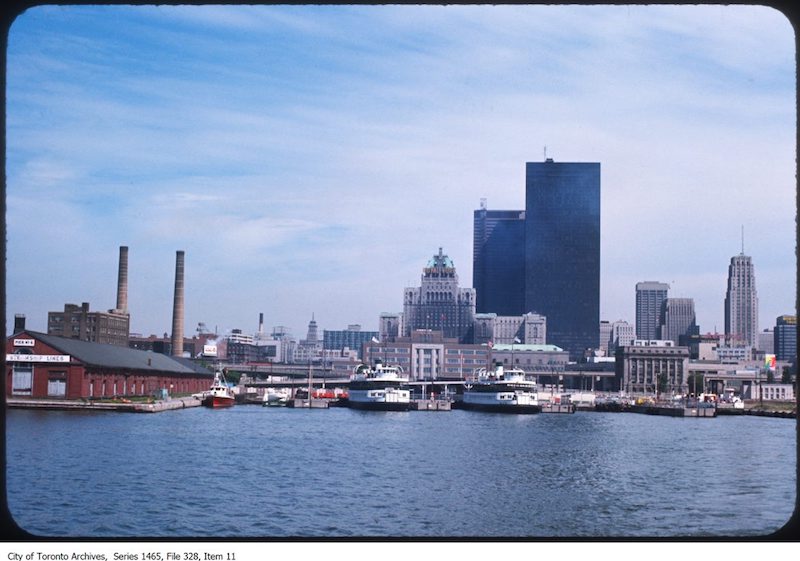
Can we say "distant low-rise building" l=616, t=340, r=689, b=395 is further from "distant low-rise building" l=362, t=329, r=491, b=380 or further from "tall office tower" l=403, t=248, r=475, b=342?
"tall office tower" l=403, t=248, r=475, b=342

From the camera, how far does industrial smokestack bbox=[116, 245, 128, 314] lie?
69.0 m

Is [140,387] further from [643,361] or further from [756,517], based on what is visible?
[643,361]

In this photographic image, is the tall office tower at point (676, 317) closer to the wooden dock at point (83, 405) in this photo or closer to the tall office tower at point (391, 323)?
the tall office tower at point (391, 323)

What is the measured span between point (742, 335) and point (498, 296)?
44.6 m

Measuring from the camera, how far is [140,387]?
52.1 meters

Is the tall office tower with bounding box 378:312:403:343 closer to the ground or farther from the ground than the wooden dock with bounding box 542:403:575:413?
farther from the ground

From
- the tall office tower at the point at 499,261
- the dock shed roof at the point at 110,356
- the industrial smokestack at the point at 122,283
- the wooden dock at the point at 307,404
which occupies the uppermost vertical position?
the tall office tower at the point at 499,261

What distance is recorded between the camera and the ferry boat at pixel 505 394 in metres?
62.8

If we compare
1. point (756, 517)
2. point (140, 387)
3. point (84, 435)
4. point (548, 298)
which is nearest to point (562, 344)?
point (548, 298)

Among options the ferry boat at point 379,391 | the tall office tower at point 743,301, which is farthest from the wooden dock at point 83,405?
the tall office tower at point 743,301

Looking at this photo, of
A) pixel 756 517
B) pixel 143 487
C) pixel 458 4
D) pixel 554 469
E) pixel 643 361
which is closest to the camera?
pixel 458 4

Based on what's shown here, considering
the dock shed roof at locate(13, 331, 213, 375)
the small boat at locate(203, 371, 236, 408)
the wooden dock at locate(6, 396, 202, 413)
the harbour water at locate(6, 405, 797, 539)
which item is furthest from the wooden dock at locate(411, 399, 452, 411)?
the harbour water at locate(6, 405, 797, 539)

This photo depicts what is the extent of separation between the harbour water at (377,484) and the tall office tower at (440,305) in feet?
420

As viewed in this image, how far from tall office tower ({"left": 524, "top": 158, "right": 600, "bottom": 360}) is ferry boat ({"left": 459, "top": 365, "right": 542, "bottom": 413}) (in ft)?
329
